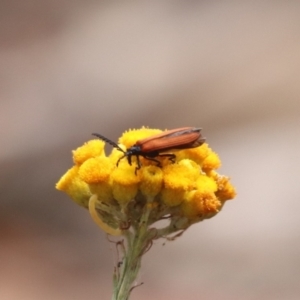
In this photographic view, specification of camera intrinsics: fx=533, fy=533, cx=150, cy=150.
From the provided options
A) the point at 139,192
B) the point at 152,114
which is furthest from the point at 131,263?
the point at 152,114

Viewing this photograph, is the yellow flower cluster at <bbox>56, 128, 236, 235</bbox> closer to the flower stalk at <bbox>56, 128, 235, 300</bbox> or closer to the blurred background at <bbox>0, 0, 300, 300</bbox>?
the flower stalk at <bbox>56, 128, 235, 300</bbox>

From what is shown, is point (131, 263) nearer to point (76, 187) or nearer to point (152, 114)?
point (76, 187)

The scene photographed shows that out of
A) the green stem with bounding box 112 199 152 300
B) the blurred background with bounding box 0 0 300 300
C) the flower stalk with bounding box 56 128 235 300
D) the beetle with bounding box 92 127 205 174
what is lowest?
the green stem with bounding box 112 199 152 300

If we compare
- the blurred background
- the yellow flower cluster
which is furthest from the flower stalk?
the blurred background

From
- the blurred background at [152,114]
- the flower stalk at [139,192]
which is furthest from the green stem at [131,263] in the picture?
the blurred background at [152,114]

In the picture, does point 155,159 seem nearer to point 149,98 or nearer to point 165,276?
point 165,276

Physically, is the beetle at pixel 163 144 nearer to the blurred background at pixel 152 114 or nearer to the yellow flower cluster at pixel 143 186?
the yellow flower cluster at pixel 143 186
